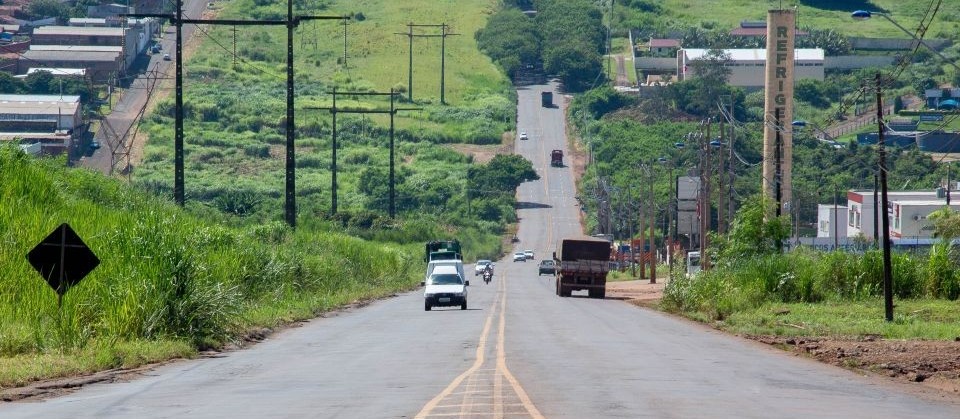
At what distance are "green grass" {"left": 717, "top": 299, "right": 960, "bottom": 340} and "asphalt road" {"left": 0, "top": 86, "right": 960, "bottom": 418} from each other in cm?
157

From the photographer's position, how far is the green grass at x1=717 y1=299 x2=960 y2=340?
33688 millimetres

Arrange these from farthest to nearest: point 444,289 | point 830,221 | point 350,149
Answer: point 350,149
point 830,221
point 444,289

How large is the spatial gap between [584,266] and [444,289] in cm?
1657

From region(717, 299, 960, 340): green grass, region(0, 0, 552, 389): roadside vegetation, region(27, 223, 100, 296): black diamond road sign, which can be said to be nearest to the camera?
region(27, 223, 100, 296): black diamond road sign

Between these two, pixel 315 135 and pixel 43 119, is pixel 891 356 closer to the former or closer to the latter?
pixel 43 119

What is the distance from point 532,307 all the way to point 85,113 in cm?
9124

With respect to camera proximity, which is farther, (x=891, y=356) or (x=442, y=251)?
(x=442, y=251)

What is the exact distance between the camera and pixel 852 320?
37.6 meters

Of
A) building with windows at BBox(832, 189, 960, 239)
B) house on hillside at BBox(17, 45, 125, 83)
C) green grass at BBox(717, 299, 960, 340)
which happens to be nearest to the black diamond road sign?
green grass at BBox(717, 299, 960, 340)

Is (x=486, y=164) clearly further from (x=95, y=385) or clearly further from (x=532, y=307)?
(x=95, y=385)

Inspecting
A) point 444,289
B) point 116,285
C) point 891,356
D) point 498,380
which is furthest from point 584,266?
point 498,380

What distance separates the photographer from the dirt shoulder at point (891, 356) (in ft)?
80.8

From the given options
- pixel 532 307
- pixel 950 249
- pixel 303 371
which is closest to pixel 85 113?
pixel 532 307

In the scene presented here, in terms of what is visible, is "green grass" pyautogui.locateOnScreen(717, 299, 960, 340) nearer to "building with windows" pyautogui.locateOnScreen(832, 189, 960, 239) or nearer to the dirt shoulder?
the dirt shoulder
